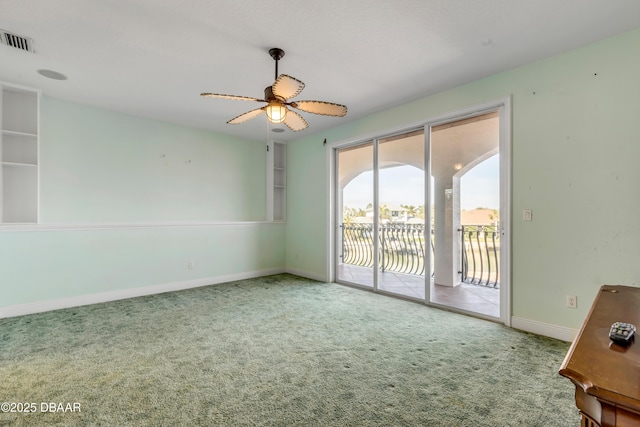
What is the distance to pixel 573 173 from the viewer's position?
2688 millimetres

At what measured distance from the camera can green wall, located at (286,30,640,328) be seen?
2.44 metres

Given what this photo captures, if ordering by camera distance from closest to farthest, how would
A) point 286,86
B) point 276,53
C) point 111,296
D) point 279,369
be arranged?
point 279,369 < point 286,86 < point 276,53 < point 111,296

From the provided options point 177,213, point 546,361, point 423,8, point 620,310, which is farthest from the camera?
point 177,213

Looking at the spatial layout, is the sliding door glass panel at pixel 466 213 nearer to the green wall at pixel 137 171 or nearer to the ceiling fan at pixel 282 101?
the ceiling fan at pixel 282 101

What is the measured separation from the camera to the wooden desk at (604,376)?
0.66 metres

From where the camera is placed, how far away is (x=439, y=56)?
2771mm

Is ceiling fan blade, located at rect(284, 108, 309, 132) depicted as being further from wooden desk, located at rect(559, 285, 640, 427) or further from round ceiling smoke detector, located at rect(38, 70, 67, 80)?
wooden desk, located at rect(559, 285, 640, 427)

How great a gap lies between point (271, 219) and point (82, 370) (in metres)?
3.84

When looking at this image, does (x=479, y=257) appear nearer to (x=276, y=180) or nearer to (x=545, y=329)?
(x=545, y=329)

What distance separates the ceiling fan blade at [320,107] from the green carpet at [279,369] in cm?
207

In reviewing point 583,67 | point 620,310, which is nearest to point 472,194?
point 583,67

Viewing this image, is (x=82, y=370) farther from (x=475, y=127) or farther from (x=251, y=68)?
(x=475, y=127)

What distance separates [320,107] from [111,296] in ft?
12.1

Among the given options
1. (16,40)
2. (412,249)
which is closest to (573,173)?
(412,249)
